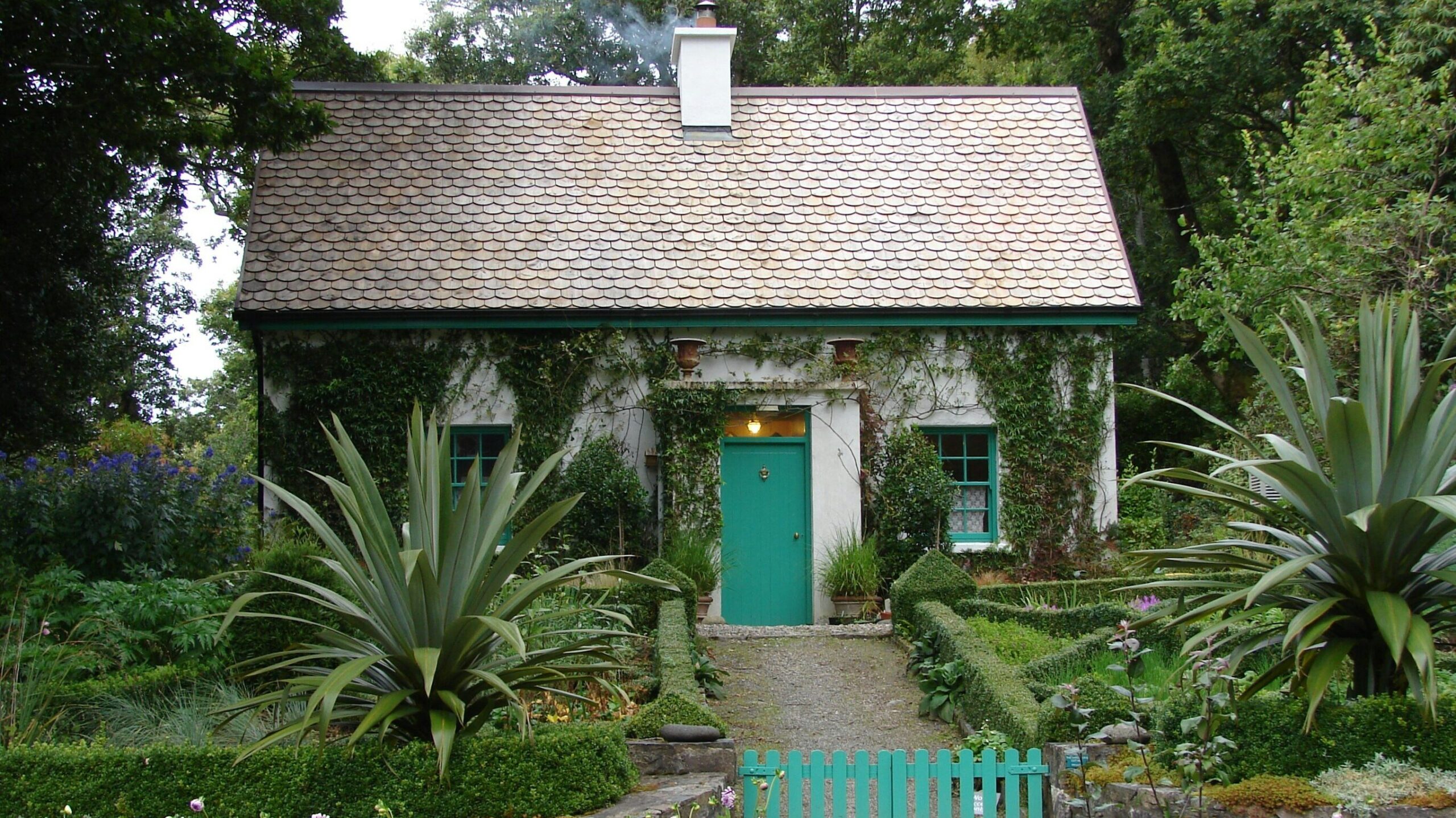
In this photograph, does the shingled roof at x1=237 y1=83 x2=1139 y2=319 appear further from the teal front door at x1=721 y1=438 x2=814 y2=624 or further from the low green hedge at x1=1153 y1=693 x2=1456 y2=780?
the low green hedge at x1=1153 y1=693 x2=1456 y2=780

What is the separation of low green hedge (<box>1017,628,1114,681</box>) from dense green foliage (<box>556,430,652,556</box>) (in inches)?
214

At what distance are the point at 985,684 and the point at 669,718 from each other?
2.37m

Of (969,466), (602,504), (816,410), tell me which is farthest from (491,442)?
(969,466)

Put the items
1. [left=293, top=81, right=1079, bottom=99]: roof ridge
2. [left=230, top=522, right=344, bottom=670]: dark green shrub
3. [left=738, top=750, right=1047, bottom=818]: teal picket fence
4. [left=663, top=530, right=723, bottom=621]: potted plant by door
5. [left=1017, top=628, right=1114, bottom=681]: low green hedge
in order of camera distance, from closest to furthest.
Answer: [left=738, top=750, right=1047, bottom=818]: teal picket fence
[left=230, top=522, right=344, bottom=670]: dark green shrub
[left=1017, top=628, right=1114, bottom=681]: low green hedge
[left=663, top=530, right=723, bottom=621]: potted plant by door
[left=293, top=81, right=1079, bottom=99]: roof ridge

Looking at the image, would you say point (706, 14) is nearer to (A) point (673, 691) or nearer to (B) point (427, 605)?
(A) point (673, 691)

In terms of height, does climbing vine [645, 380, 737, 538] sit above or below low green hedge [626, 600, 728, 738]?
above

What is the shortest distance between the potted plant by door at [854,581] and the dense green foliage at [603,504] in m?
2.18

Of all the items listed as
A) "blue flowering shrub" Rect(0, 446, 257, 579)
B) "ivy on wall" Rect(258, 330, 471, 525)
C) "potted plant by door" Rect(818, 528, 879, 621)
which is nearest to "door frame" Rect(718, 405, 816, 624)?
"potted plant by door" Rect(818, 528, 879, 621)

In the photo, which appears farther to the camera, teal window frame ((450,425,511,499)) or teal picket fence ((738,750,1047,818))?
teal window frame ((450,425,511,499))

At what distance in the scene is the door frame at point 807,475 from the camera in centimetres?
1317

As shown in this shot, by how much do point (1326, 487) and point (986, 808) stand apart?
7.79ft

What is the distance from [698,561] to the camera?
40.7ft

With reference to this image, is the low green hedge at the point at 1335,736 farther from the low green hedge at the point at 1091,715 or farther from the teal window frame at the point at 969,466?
the teal window frame at the point at 969,466

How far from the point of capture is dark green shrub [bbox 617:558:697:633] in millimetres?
10461
